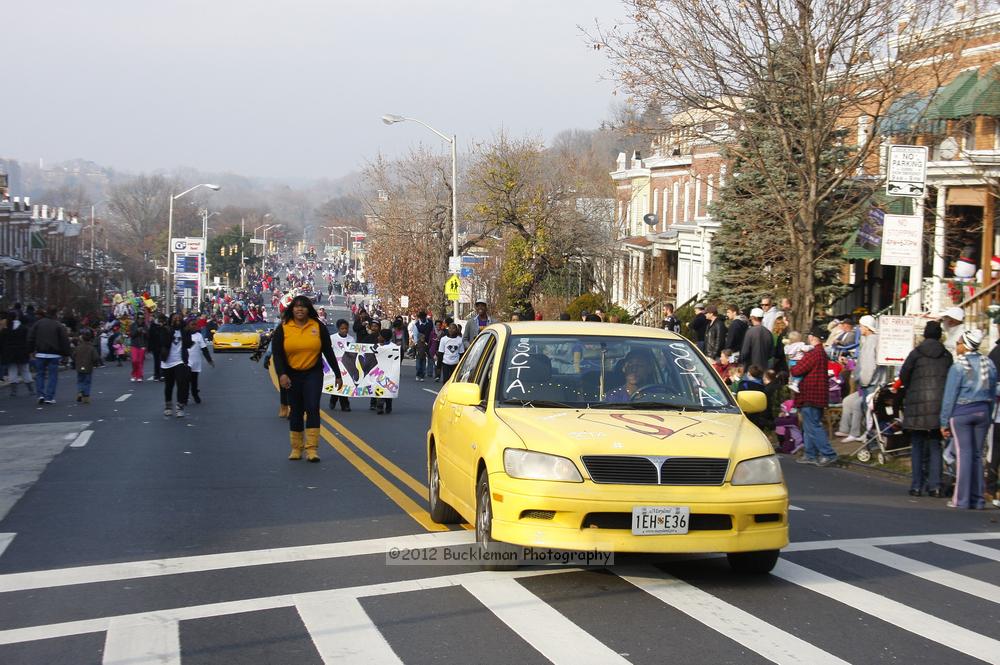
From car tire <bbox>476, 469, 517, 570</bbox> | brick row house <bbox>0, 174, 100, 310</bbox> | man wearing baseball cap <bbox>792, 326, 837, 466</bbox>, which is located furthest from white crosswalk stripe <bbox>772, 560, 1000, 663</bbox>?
brick row house <bbox>0, 174, 100, 310</bbox>

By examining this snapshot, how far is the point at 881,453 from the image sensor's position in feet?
50.6

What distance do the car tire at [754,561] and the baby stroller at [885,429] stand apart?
7707 millimetres

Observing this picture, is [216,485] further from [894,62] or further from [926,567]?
[894,62]

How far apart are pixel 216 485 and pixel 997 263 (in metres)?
18.2

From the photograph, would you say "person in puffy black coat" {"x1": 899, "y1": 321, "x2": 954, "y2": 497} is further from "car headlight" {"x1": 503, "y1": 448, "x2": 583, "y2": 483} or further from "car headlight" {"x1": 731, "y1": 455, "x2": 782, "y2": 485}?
"car headlight" {"x1": 503, "y1": 448, "x2": 583, "y2": 483}

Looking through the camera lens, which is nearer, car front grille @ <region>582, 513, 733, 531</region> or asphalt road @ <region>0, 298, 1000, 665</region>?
asphalt road @ <region>0, 298, 1000, 665</region>

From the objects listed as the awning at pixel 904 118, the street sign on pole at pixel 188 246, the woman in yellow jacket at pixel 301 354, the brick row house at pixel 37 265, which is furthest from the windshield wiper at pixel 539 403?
the street sign on pole at pixel 188 246

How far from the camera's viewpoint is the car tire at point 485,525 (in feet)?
25.8

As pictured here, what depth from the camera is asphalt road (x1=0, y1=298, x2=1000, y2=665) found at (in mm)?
6344

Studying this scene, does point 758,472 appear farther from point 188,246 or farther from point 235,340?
point 188,246

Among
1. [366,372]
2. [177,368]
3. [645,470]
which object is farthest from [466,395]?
[366,372]

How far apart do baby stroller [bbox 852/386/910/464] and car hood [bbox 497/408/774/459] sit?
7683 millimetres

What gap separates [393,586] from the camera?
25.2 ft

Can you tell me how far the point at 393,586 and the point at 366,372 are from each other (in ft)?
46.0
